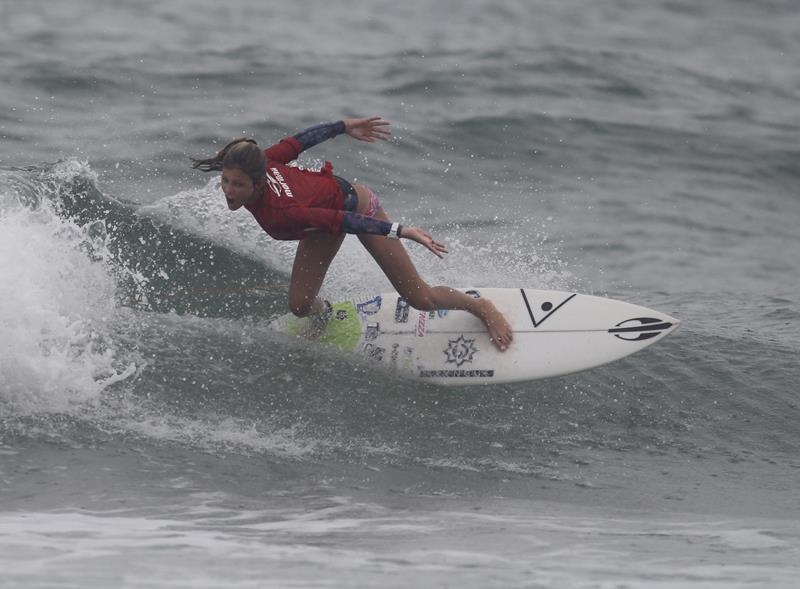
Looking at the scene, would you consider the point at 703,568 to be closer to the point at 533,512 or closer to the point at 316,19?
the point at 533,512

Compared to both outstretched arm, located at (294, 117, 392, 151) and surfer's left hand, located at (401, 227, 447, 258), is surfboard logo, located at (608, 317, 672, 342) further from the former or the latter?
outstretched arm, located at (294, 117, 392, 151)

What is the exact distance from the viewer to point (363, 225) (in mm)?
6719

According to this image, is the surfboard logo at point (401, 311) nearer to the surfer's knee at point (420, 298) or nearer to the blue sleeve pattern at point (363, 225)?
the surfer's knee at point (420, 298)

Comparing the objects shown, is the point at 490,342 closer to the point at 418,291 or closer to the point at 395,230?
the point at 418,291

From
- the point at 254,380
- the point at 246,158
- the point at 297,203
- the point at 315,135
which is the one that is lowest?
the point at 254,380

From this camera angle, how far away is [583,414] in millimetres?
7902

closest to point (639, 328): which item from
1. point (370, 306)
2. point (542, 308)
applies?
point (542, 308)

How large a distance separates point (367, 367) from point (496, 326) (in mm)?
942

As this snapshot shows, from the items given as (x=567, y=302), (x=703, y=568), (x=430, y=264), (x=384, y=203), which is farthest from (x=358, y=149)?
(x=703, y=568)

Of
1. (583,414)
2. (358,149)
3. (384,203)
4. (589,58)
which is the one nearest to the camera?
(583,414)

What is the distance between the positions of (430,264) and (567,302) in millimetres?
2417

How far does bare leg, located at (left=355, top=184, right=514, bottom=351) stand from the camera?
24.1 ft

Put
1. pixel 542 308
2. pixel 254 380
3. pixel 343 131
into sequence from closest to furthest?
pixel 343 131, pixel 254 380, pixel 542 308

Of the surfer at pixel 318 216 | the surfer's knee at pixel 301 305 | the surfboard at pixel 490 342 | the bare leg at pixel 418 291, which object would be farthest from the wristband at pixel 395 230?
the surfboard at pixel 490 342
